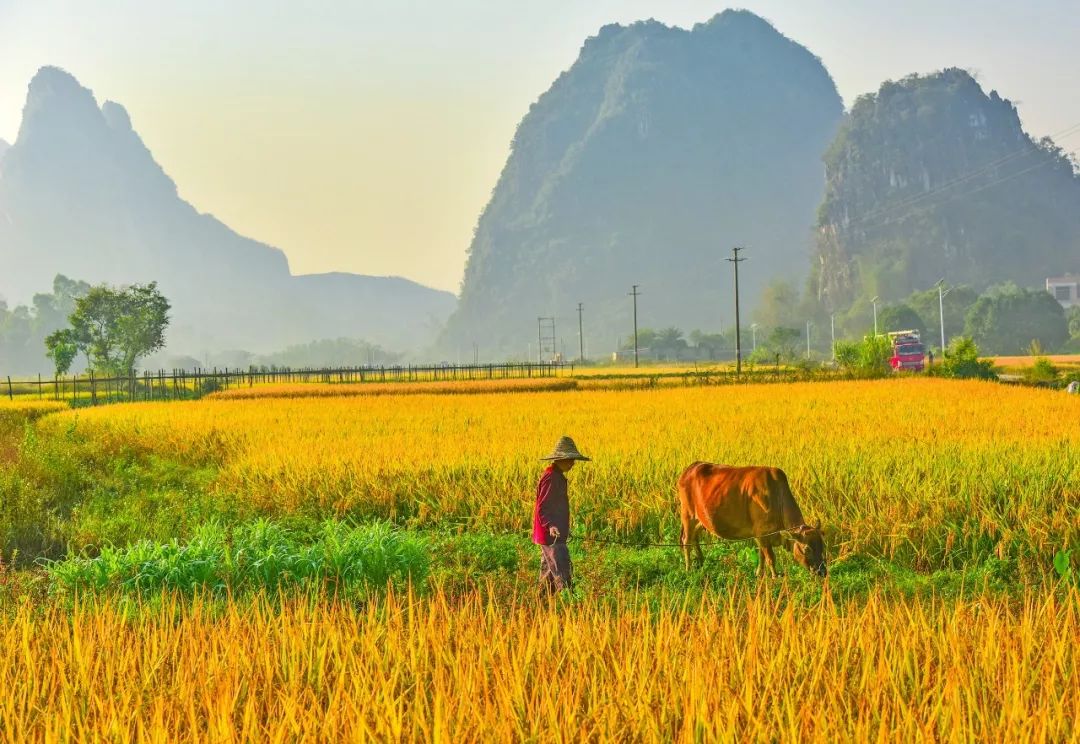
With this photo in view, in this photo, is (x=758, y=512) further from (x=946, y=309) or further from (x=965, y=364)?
(x=946, y=309)

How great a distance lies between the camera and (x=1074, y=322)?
117500 millimetres

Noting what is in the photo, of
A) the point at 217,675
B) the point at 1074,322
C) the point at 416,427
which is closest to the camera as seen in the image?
the point at 217,675

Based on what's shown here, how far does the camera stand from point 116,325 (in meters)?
73.1

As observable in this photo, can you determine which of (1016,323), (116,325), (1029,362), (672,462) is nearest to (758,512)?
(672,462)

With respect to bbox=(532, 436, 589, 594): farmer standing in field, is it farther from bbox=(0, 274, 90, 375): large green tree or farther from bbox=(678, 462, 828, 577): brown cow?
bbox=(0, 274, 90, 375): large green tree

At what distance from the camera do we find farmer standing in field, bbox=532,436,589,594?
6086 millimetres

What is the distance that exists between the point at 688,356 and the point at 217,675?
153347 mm

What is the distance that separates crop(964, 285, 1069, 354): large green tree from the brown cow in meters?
118

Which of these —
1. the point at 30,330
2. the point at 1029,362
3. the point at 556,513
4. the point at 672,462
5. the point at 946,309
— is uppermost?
the point at 30,330

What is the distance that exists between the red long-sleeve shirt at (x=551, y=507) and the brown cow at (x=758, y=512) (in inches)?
61.0

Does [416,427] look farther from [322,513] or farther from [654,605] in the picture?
[654,605]

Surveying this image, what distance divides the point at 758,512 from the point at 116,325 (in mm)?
74948

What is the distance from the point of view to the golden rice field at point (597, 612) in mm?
3016

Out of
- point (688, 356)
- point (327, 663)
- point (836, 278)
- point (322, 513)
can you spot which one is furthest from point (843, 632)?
point (836, 278)
